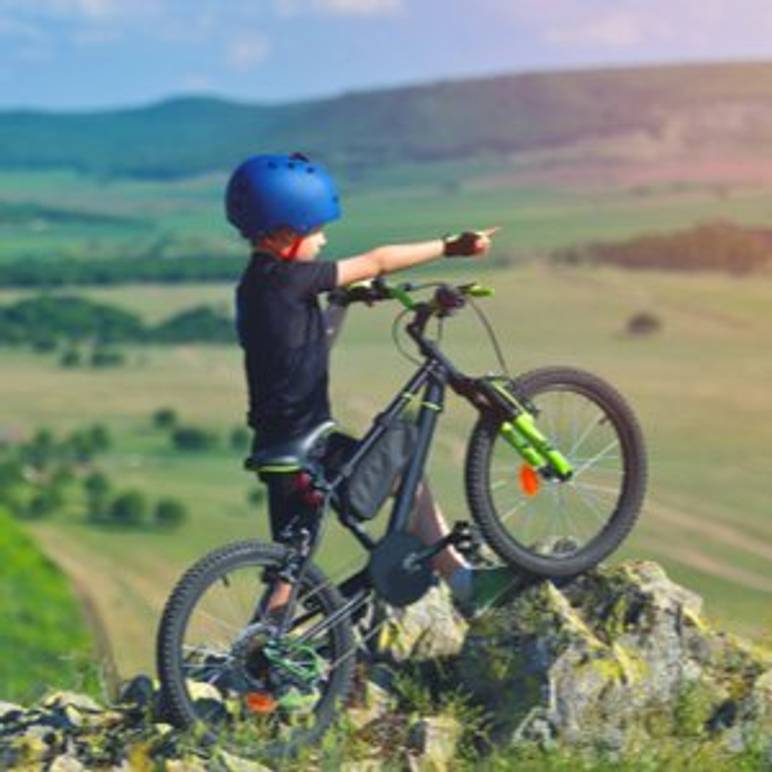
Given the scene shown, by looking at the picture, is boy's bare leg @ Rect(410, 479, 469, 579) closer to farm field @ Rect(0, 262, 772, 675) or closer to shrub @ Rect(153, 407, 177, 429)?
farm field @ Rect(0, 262, 772, 675)

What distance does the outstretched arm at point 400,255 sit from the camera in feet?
26.1

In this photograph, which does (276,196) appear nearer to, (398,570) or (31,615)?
(398,570)

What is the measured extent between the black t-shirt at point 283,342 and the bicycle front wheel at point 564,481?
0.82 m

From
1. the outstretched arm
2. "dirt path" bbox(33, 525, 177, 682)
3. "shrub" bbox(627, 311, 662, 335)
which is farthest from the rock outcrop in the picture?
"shrub" bbox(627, 311, 662, 335)

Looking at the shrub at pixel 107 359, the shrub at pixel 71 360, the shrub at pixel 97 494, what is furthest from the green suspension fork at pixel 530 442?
the shrub at pixel 71 360

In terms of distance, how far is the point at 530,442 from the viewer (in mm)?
8445

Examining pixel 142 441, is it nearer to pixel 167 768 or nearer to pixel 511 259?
pixel 511 259

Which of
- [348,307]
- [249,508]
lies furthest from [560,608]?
[249,508]

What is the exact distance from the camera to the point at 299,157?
8164mm

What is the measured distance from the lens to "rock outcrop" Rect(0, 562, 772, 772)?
25.9ft

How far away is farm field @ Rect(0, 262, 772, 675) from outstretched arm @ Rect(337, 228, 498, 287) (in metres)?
70.4

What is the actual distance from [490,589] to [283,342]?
65.6 inches

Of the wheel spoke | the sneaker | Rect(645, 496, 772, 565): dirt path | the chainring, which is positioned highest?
the wheel spoke

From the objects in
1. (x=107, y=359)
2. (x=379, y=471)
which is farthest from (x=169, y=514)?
(x=379, y=471)
